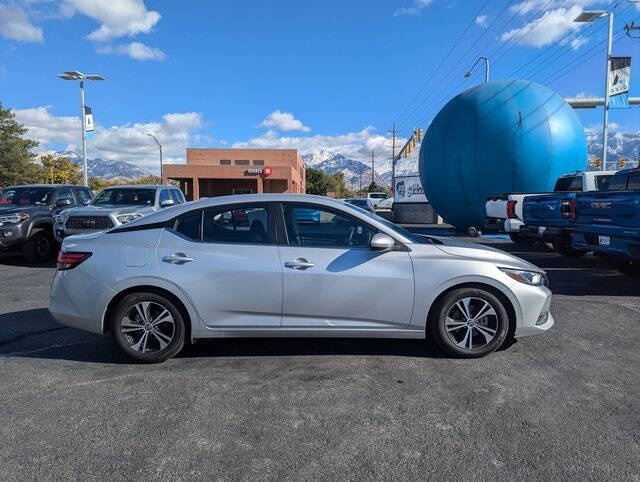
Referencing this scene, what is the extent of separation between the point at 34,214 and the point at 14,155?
46.3 meters

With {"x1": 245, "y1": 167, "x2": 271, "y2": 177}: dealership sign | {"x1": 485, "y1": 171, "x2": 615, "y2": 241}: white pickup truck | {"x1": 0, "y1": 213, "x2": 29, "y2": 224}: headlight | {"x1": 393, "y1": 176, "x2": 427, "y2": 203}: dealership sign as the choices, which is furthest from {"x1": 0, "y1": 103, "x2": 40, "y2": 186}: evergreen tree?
{"x1": 485, "y1": 171, "x2": 615, "y2": 241}: white pickup truck

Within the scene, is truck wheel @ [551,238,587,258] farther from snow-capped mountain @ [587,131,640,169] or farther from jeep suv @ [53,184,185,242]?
jeep suv @ [53,184,185,242]

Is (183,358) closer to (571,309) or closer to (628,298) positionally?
(571,309)

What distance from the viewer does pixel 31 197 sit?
12.3 m

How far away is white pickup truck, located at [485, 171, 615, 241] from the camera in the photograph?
12.4 m

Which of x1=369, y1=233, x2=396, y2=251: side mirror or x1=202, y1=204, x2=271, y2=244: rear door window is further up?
x1=202, y1=204, x2=271, y2=244: rear door window

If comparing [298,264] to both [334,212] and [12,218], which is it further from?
[12,218]

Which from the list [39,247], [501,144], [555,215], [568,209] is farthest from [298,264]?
[501,144]

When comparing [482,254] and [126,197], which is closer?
[482,254]

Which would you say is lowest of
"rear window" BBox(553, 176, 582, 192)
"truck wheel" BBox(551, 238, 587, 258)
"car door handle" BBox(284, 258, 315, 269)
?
"truck wheel" BBox(551, 238, 587, 258)

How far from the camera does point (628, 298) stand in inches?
294

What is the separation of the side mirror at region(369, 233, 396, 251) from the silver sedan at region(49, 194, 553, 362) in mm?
10

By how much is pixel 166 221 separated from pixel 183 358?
1.34 meters

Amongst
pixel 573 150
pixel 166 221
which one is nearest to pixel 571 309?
pixel 166 221
